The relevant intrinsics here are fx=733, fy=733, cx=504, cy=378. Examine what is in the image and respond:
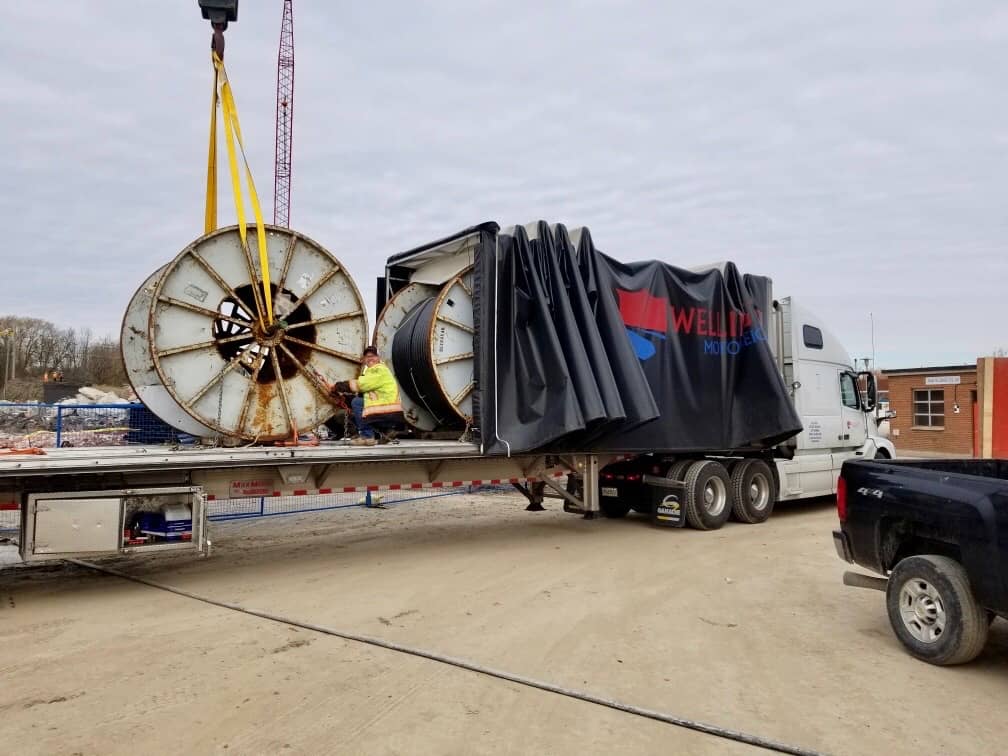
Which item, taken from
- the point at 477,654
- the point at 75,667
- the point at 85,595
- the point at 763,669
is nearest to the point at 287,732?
the point at 477,654

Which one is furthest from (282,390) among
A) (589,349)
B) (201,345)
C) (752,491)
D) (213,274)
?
(752,491)

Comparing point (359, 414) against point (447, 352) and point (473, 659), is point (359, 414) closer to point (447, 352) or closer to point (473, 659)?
point (447, 352)

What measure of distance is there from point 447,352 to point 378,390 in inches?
38.8

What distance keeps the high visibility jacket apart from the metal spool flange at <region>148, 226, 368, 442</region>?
369mm

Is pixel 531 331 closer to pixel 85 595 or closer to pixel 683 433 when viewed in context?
pixel 683 433

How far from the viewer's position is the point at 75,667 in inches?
193

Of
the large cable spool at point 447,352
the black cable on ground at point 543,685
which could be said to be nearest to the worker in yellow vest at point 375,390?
the large cable spool at point 447,352

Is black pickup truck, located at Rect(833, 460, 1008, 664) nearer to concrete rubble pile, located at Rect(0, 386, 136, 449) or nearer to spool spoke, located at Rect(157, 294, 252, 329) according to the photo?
spool spoke, located at Rect(157, 294, 252, 329)

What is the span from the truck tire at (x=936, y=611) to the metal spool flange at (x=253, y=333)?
6.19 metres

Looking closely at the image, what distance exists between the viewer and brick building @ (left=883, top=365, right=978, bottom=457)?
27.1 metres

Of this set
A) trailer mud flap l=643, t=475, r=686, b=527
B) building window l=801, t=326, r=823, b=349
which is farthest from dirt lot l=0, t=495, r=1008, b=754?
building window l=801, t=326, r=823, b=349

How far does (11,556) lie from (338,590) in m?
4.64

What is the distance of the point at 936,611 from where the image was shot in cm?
509

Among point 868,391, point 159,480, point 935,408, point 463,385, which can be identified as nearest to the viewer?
point 159,480
